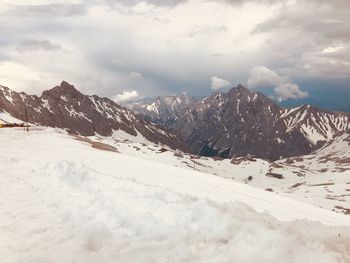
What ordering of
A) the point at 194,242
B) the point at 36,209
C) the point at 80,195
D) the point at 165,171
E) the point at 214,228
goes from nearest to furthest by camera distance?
the point at 194,242
the point at 214,228
the point at 36,209
the point at 80,195
the point at 165,171

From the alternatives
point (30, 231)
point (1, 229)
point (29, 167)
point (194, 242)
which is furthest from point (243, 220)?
point (29, 167)

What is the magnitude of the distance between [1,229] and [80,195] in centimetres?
490

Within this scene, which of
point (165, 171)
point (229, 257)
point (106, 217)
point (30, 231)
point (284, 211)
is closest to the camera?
point (229, 257)

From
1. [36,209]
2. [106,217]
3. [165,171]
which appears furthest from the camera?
[165,171]

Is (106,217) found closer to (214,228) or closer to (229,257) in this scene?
(214,228)

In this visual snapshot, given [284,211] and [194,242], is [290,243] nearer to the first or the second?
[194,242]

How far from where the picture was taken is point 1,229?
1563 cm

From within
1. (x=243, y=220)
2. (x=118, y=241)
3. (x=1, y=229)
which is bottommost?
(x=1, y=229)

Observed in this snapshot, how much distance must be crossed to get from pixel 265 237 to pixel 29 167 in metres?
21.8

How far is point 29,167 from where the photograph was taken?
2902 cm

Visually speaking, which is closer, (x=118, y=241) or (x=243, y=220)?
(x=118, y=241)

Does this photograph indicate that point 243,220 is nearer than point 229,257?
No

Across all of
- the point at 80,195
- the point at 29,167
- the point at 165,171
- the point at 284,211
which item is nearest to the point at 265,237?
the point at 80,195

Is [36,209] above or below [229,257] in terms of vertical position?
below
